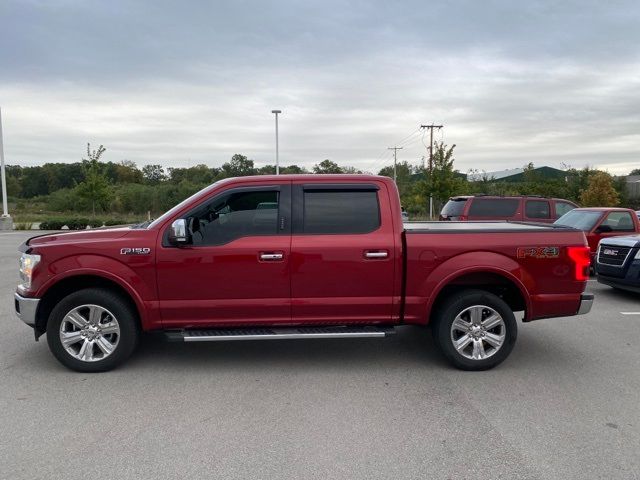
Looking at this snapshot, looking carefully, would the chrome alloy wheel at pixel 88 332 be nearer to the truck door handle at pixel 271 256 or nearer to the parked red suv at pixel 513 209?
the truck door handle at pixel 271 256

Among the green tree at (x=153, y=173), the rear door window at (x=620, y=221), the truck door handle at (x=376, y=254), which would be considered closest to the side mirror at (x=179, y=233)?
the truck door handle at (x=376, y=254)

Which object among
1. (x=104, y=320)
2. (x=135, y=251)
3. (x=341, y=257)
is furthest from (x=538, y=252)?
(x=104, y=320)

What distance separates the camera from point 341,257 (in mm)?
4961

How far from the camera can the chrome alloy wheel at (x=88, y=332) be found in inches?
194

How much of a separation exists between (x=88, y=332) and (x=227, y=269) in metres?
1.49

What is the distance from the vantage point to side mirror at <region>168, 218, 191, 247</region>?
188 inches

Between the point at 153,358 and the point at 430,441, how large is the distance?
10.4 ft

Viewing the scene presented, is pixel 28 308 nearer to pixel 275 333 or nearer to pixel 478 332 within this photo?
pixel 275 333

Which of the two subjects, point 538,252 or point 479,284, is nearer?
point 538,252

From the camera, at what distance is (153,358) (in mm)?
5477

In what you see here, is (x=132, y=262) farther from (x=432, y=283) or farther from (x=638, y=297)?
(x=638, y=297)

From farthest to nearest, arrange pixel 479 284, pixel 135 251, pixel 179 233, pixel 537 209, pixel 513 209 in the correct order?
pixel 537 209 → pixel 513 209 → pixel 479 284 → pixel 135 251 → pixel 179 233

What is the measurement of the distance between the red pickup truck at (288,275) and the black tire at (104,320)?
0.04ft

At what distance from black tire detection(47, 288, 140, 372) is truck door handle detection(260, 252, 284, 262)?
4.63 feet
